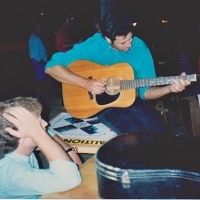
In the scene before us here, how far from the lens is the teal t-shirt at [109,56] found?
107 inches

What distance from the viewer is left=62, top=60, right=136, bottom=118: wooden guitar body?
2.73 m

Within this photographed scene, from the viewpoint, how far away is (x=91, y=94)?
2.90 metres

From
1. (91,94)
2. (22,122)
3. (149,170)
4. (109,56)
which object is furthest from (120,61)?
(149,170)

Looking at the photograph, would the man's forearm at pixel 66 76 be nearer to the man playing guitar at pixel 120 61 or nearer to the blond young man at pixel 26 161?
the man playing guitar at pixel 120 61

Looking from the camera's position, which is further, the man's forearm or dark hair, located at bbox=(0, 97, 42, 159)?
the man's forearm

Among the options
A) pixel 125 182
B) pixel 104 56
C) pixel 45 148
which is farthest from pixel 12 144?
pixel 104 56

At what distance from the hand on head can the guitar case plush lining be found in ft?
1.18

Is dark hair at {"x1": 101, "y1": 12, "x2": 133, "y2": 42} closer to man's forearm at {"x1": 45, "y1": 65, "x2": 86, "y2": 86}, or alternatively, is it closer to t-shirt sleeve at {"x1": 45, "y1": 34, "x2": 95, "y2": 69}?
t-shirt sleeve at {"x1": 45, "y1": 34, "x2": 95, "y2": 69}

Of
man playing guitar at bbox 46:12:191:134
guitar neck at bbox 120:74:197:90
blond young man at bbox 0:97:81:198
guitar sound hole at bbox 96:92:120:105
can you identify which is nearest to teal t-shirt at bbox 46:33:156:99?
man playing guitar at bbox 46:12:191:134

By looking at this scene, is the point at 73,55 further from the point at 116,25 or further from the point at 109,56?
the point at 116,25

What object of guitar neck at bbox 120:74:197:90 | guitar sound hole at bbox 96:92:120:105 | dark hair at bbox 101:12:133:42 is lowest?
guitar sound hole at bbox 96:92:120:105

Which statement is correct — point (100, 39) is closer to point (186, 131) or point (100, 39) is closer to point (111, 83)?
point (111, 83)

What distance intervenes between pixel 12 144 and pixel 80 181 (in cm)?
41

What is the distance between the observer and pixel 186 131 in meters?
4.18
